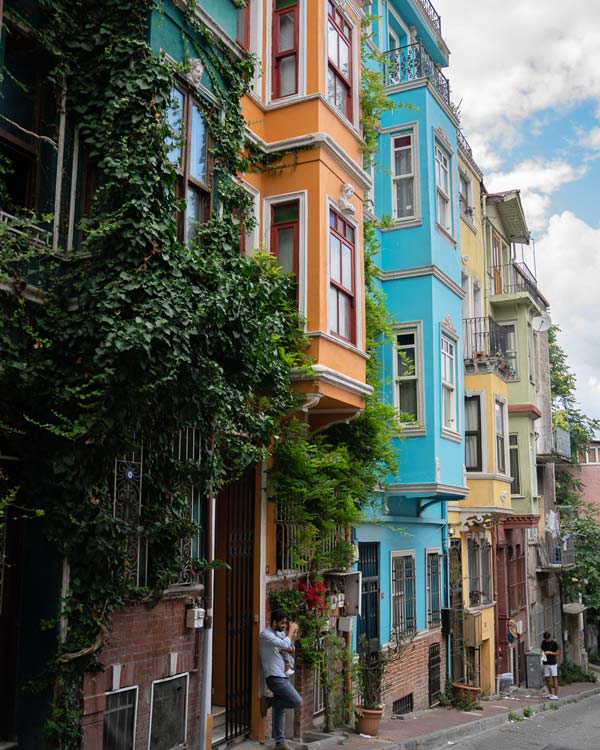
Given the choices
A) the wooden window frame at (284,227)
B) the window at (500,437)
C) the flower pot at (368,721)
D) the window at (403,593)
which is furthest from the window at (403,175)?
the flower pot at (368,721)

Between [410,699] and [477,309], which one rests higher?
[477,309]

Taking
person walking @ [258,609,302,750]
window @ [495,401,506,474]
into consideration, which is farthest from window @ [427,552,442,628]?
person walking @ [258,609,302,750]

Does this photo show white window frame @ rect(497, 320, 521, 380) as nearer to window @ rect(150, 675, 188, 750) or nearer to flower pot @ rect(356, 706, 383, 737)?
flower pot @ rect(356, 706, 383, 737)

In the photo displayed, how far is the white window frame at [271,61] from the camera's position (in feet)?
42.6

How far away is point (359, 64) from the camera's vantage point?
14.6 meters

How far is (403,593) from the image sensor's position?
17781 mm

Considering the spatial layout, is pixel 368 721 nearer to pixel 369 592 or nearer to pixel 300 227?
pixel 369 592

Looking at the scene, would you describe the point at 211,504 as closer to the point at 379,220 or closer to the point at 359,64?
the point at 359,64

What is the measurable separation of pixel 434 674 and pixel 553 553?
15.3 metres

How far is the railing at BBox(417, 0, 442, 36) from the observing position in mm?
21283

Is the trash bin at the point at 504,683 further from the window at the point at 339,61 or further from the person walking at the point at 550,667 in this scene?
the window at the point at 339,61

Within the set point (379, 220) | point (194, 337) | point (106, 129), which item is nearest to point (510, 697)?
point (379, 220)

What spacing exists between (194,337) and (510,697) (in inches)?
721

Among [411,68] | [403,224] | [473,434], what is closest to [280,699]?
[403,224]
